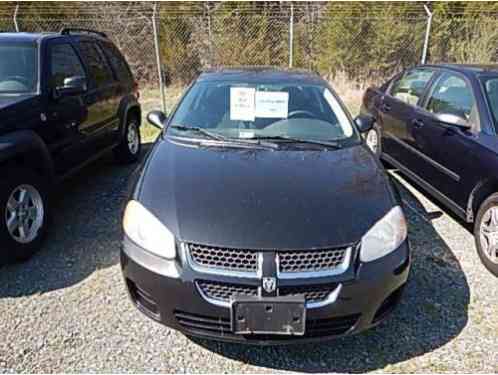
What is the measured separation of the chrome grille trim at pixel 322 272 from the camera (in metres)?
1.91

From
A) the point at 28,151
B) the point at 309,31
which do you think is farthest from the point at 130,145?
the point at 309,31

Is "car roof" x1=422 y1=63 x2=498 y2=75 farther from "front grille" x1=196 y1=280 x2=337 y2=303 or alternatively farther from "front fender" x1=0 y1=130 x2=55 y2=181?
"front fender" x1=0 y1=130 x2=55 y2=181

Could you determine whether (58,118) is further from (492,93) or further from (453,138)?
(492,93)

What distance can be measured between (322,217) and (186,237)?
73cm

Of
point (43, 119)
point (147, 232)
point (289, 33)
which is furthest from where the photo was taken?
point (289, 33)

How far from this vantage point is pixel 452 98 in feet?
12.7

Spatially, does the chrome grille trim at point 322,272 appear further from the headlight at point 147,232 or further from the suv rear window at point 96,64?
the suv rear window at point 96,64

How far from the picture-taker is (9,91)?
3.37m

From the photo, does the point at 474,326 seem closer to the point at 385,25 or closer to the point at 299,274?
the point at 299,274

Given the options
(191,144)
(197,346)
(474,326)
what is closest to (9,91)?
(191,144)

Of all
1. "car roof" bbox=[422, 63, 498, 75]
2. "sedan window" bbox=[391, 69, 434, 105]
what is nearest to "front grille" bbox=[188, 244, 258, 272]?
"car roof" bbox=[422, 63, 498, 75]

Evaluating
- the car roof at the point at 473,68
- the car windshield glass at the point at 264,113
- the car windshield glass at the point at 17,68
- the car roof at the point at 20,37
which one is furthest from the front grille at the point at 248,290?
the car roof at the point at 20,37

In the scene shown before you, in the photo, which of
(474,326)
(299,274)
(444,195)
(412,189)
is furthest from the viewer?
(412,189)

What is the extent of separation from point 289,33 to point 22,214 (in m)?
8.38
